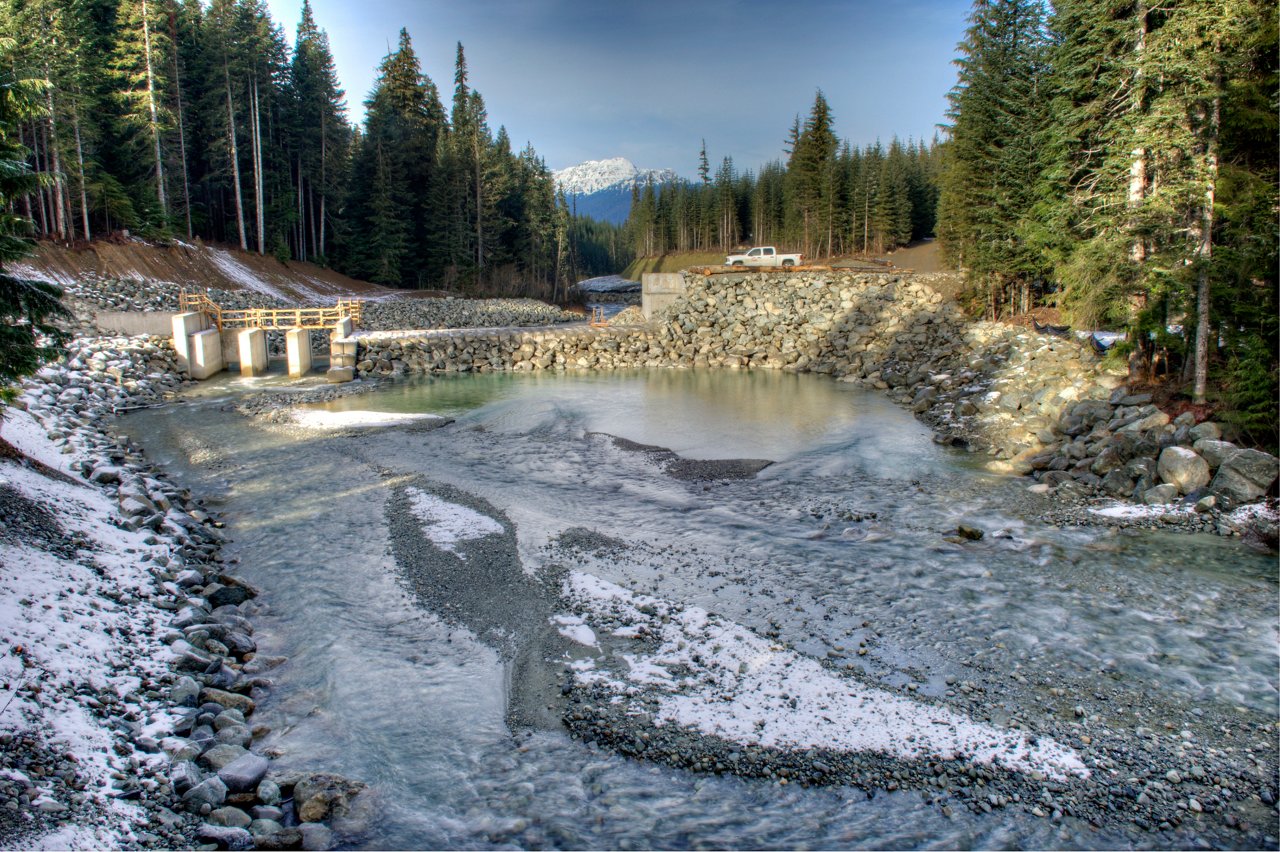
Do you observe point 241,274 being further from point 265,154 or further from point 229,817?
point 229,817

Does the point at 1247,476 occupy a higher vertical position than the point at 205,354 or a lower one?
lower

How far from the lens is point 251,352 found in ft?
98.8

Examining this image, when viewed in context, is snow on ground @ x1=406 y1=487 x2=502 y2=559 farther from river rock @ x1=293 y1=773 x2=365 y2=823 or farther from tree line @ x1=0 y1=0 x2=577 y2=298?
tree line @ x1=0 y1=0 x2=577 y2=298

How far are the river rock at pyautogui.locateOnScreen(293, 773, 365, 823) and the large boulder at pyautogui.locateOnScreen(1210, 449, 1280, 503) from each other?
44.8ft

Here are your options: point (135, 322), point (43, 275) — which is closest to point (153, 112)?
point (43, 275)

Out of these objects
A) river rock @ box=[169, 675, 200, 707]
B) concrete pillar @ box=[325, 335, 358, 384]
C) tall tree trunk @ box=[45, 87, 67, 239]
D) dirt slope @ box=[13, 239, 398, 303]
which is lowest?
river rock @ box=[169, 675, 200, 707]

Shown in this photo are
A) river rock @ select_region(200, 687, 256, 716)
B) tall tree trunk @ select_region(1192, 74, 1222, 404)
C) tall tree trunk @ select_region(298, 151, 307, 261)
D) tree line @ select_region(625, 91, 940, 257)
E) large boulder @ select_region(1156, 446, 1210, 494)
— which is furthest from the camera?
tree line @ select_region(625, 91, 940, 257)

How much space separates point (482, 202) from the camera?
65188mm

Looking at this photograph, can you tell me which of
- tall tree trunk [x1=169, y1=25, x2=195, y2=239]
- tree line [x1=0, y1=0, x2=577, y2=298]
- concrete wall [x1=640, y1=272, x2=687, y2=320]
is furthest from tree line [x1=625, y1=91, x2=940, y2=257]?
tall tree trunk [x1=169, y1=25, x2=195, y2=239]

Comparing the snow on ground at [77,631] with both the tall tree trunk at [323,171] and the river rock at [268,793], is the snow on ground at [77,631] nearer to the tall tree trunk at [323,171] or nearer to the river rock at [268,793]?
the river rock at [268,793]

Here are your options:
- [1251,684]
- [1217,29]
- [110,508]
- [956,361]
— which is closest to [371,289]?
[956,361]

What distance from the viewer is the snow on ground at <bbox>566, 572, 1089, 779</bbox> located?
6.34 metres

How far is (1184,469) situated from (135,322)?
35.5 m

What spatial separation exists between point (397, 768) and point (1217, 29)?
58.4 feet
